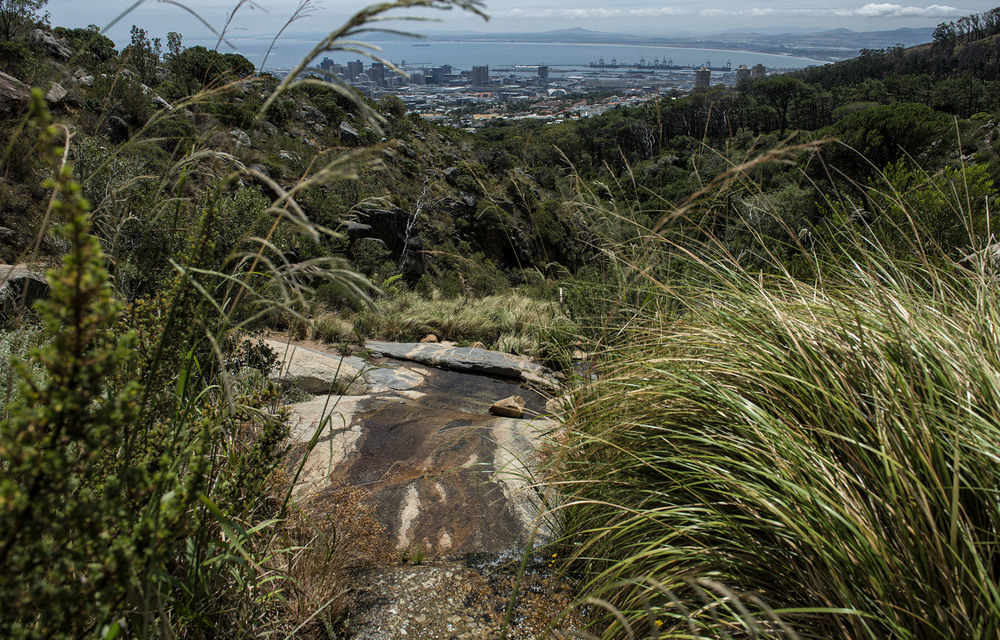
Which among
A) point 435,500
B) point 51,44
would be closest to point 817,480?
point 435,500

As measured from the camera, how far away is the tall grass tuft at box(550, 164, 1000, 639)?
1.03m

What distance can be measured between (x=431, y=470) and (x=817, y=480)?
1793mm

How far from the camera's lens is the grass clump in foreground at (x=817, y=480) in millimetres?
1026

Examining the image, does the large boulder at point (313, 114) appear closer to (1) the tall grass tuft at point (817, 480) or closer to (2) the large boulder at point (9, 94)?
(2) the large boulder at point (9, 94)

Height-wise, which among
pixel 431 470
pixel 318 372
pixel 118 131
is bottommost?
pixel 318 372

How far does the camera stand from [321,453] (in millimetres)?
2592

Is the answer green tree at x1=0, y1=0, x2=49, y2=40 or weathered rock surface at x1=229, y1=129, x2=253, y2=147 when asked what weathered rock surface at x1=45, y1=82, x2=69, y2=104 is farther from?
weathered rock surface at x1=229, y1=129, x2=253, y2=147

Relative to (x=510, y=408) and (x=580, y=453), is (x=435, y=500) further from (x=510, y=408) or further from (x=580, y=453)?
(x=510, y=408)

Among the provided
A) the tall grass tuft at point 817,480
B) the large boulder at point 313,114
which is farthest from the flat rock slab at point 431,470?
the large boulder at point 313,114

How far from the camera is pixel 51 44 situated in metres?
17.1

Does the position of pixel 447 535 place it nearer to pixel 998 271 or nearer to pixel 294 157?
pixel 998 271

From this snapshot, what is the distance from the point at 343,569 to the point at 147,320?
1006mm

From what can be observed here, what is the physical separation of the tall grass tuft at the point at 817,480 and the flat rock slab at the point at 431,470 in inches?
15.3

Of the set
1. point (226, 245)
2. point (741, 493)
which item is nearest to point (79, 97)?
point (226, 245)
